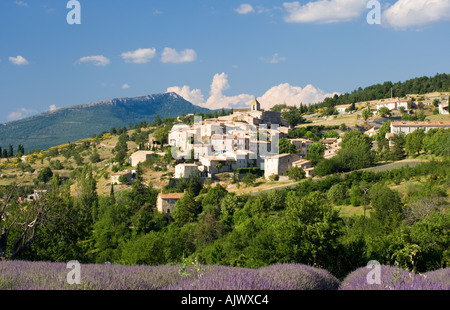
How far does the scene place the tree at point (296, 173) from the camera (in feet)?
174

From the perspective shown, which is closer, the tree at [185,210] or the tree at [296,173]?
the tree at [185,210]

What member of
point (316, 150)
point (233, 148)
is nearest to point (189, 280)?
point (233, 148)

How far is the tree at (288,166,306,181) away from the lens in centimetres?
5319

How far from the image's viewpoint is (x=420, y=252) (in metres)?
14.1

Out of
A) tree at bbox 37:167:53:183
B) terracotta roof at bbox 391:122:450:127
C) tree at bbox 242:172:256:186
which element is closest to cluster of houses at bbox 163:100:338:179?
tree at bbox 242:172:256:186

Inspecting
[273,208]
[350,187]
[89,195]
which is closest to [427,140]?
[350,187]

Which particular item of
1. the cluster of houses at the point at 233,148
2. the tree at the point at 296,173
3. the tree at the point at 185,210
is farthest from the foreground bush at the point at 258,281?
the tree at the point at 296,173

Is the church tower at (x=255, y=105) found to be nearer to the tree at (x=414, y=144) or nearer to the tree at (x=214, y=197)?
the tree at (x=414, y=144)

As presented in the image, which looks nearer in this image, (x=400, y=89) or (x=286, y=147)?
(x=286, y=147)

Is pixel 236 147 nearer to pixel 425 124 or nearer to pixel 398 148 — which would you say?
pixel 398 148

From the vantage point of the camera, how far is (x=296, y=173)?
53281 mm

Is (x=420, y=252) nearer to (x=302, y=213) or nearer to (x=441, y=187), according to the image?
(x=302, y=213)

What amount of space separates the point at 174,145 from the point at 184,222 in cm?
2807

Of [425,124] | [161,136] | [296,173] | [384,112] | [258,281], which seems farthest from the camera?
[384,112]
